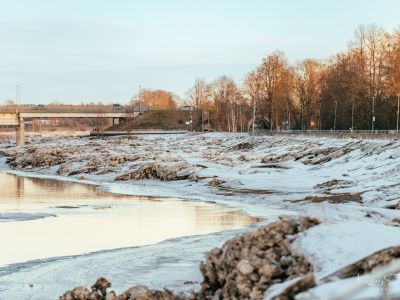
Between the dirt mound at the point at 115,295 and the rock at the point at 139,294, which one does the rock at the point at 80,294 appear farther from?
the rock at the point at 139,294

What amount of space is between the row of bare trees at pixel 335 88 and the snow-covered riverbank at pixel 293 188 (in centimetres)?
2391

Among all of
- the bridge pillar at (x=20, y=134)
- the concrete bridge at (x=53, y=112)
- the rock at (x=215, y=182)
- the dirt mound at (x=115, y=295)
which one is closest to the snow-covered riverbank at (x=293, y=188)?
the rock at (x=215, y=182)

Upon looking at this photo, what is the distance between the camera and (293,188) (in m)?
35.0

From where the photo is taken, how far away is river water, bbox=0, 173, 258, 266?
19.0 meters

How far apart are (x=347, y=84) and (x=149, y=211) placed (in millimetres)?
67780

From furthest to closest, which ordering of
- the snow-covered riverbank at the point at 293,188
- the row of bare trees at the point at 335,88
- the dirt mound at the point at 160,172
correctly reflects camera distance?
the row of bare trees at the point at 335,88, the dirt mound at the point at 160,172, the snow-covered riverbank at the point at 293,188

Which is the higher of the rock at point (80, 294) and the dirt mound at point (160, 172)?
the dirt mound at point (160, 172)

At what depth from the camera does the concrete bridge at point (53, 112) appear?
127 m

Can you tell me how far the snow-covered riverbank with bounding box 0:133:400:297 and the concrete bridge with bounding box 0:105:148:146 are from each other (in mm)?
59530

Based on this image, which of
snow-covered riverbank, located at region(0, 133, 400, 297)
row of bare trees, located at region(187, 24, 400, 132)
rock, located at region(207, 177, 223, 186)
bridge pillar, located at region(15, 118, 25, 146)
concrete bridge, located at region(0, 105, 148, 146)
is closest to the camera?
snow-covered riverbank, located at region(0, 133, 400, 297)

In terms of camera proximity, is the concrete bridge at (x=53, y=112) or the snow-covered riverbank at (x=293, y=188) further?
the concrete bridge at (x=53, y=112)

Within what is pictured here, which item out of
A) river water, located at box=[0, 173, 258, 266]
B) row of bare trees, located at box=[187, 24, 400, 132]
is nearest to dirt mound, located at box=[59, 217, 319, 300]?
river water, located at box=[0, 173, 258, 266]

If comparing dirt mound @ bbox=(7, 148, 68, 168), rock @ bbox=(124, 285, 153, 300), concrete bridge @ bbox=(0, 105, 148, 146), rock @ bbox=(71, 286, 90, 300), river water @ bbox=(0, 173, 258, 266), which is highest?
concrete bridge @ bbox=(0, 105, 148, 146)

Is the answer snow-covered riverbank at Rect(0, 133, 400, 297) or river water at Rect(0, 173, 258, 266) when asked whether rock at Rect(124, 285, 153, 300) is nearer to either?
snow-covered riverbank at Rect(0, 133, 400, 297)
